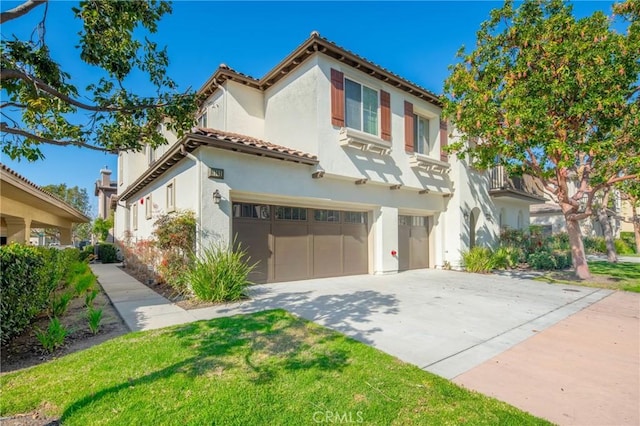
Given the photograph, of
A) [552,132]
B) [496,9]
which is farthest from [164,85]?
[496,9]

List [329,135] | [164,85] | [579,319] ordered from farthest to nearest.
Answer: [329,135] < [579,319] < [164,85]

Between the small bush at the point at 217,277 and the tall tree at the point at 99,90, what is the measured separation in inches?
141

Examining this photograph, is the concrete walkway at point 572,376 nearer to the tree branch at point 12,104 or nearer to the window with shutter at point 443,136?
the tree branch at point 12,104

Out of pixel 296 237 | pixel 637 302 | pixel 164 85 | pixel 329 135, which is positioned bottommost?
pixel 637 302

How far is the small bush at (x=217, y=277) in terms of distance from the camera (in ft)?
24.9

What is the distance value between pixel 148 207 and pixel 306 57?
8.99m

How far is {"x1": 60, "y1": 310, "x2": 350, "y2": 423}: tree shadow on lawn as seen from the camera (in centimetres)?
380

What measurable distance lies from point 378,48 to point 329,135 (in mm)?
5490

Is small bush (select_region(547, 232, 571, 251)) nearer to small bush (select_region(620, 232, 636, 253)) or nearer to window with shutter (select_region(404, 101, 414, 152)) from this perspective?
window with shutter (select_region(404, 101, 414, 152))

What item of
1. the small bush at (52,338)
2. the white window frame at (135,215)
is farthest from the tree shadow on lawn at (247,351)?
the white window frame at (135,215)

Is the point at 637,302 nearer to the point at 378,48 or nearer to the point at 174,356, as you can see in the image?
the point at 174,356

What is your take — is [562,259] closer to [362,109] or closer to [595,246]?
[362,109]

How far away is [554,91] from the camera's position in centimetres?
916

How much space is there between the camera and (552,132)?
369 inches
